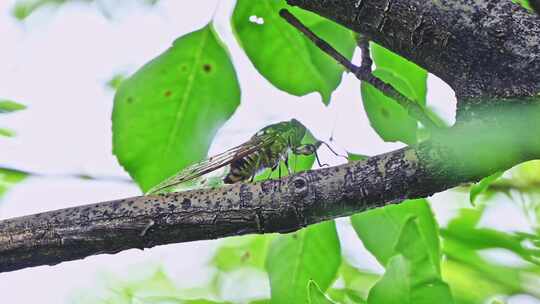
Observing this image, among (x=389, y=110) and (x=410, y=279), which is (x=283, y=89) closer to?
(x=389, y=110)

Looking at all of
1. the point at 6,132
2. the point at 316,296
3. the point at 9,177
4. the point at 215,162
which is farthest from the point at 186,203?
the point at 9,177

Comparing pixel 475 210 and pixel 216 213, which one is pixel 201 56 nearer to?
pixel 216 213

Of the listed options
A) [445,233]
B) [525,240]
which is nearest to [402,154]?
[525,240]

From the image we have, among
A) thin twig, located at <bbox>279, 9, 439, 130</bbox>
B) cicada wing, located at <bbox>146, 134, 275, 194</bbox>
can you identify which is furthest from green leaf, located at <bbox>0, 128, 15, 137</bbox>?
thin twig, located at <bbox>279, 9, 439, 130</bbox>

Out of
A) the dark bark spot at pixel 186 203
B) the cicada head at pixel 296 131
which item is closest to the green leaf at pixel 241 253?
the cicada head at pixel 296 131

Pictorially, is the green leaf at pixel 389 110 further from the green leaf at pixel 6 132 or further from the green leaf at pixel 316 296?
the green leaf at pixel 6 132

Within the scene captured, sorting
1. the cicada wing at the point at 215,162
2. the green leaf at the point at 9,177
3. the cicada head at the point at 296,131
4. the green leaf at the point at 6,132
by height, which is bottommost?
the green leaf at the point at 9,177
